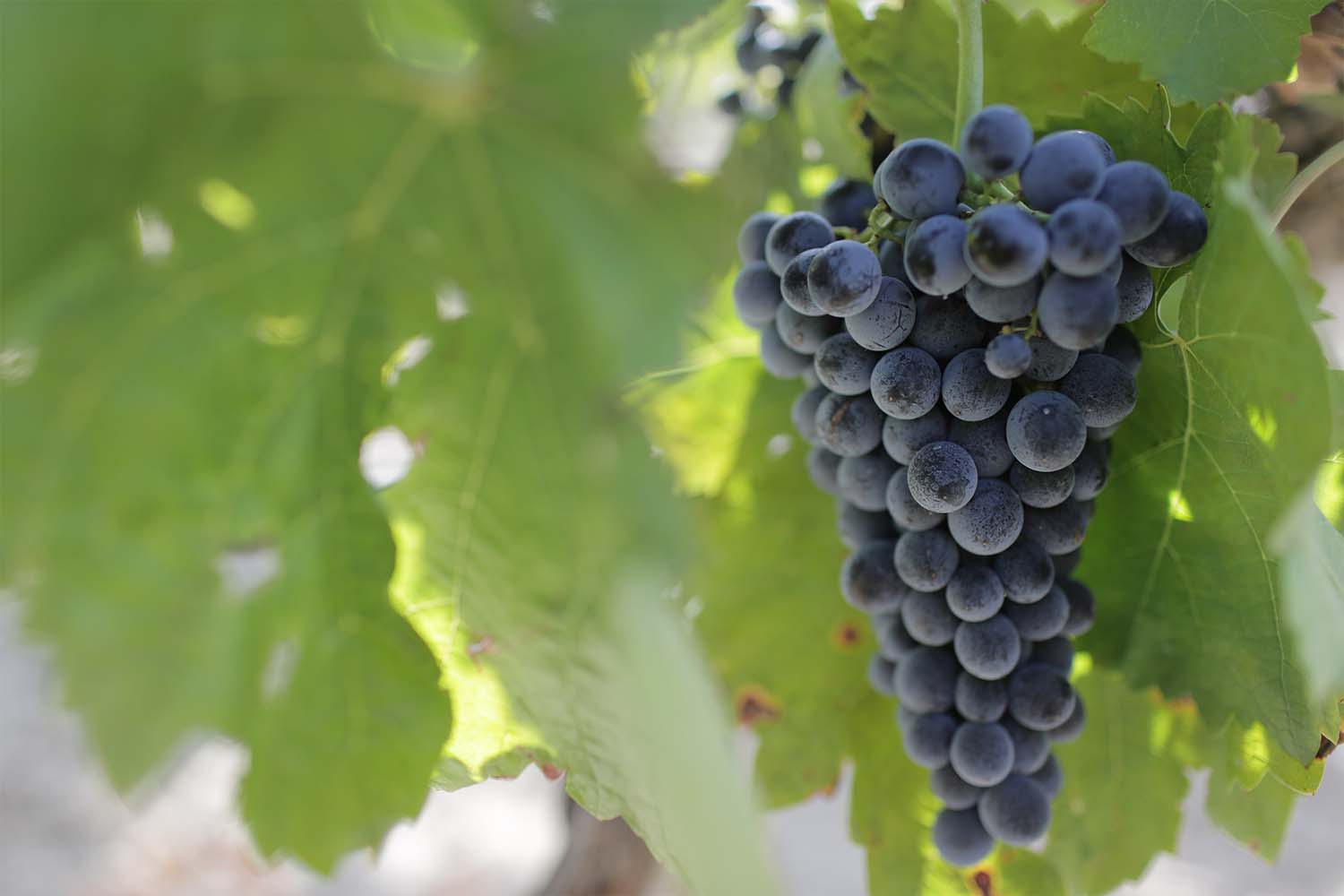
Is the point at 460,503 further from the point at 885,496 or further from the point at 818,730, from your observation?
the point at 818,730

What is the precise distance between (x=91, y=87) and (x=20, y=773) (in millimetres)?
2838

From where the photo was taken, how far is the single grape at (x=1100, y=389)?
45 centimetres

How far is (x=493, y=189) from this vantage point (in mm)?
355

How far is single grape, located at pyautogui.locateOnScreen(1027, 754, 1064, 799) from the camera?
1.81 ft

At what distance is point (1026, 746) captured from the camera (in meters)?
0.54

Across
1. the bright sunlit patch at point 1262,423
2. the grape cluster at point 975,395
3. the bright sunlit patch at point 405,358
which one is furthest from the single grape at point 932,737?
the bright sunlit patch at point 405,358

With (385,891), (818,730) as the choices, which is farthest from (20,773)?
(818,730)

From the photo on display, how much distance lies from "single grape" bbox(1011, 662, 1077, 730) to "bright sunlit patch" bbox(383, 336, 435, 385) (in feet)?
1.10

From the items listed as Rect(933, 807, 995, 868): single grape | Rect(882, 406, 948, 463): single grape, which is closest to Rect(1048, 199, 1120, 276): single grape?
Rect(882, 406, 948, 463): single grape

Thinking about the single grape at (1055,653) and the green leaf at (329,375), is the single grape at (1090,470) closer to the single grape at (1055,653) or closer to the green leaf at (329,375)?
the single grape at (1055,653)

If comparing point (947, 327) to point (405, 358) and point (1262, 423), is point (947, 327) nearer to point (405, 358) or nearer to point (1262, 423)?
→ point (1262, 423)

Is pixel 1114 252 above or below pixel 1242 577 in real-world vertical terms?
above

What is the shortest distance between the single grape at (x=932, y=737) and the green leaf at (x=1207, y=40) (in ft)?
1.06

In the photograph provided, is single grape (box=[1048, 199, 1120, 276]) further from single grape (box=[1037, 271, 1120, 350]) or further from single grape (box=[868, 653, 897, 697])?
single grape (box=[868, 653, 897, 697])
